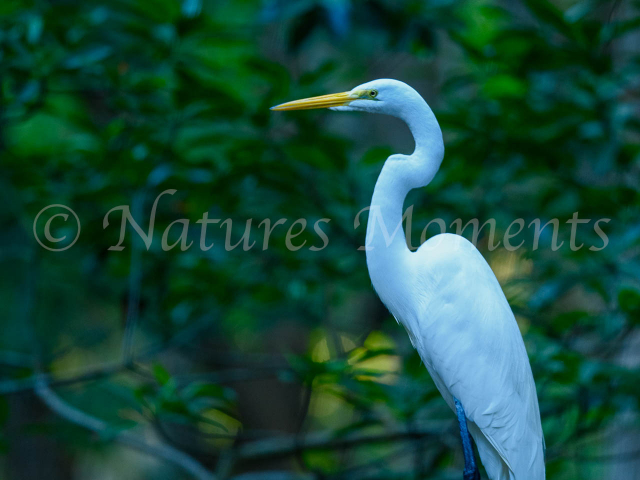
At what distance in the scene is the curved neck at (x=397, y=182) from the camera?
1.02 meters

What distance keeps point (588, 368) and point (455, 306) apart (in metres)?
0.48

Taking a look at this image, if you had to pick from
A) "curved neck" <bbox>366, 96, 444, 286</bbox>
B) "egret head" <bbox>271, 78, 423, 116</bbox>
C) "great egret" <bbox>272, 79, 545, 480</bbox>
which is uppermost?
"egret head" <bbox>271, 78, 423, 116</bbox>

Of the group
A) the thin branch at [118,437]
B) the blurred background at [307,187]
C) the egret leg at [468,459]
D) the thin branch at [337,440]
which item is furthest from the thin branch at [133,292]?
the egret leg at [468,459]

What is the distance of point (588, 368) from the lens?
134 cm

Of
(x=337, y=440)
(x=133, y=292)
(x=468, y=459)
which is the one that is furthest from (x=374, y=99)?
(x=337, y=440)

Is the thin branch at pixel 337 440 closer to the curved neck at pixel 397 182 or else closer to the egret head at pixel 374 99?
the curved neck at pixel 397 182

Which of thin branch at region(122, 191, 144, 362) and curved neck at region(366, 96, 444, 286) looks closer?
curved neck at region(366, 96, 444, 286)

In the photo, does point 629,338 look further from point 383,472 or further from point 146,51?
point 146,51

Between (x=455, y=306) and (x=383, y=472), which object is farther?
(x=383, y=472)

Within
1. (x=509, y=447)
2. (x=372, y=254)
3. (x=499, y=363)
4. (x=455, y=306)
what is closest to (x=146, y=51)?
(x=372, y=254)

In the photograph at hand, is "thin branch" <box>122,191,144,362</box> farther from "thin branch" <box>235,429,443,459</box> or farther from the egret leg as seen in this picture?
the egret leg

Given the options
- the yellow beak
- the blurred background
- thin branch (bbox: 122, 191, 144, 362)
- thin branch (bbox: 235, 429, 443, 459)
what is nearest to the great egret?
the yellow beak

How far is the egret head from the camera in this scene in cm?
101

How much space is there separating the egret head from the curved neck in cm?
2
